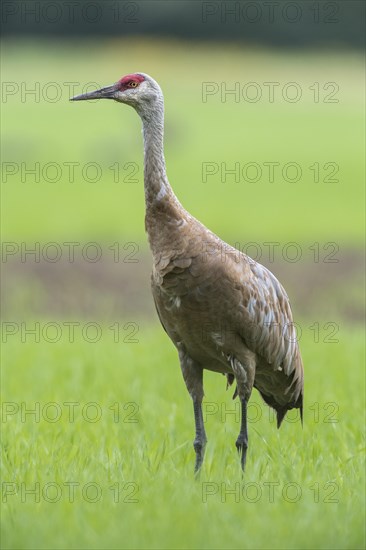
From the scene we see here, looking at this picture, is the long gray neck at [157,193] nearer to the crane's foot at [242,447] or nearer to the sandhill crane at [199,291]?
the sandhill crane at [199,291]

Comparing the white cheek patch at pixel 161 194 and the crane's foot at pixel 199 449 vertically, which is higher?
the white cheek patch at pixel 161 194

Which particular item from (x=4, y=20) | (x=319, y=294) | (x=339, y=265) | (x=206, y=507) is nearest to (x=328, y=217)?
(x=339, y=265)

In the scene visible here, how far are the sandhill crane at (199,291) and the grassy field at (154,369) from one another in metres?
0.56

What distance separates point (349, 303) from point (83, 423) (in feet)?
23.6

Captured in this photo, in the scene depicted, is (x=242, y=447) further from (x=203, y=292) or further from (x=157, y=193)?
(x=157, y=193)

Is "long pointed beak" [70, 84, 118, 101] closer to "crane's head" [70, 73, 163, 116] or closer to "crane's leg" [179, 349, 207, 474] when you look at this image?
"crane's head" [70, 73, 163, 116]

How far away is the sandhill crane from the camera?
241 inches

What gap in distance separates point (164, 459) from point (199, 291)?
43.7 inches

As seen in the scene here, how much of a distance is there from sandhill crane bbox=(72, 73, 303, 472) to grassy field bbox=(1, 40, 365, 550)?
1.83 feet

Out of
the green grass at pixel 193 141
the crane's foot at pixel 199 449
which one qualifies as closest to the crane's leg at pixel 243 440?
the crane's foot at pixel 199 449

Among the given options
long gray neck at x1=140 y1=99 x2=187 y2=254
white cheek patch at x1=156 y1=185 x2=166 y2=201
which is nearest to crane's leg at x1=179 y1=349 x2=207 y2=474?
long gray neck at x1=140 y1=99 x2=187 y2=254

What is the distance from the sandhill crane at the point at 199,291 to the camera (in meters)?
6.12

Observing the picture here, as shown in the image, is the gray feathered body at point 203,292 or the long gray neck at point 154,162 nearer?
the gray feathered body at point 203,292

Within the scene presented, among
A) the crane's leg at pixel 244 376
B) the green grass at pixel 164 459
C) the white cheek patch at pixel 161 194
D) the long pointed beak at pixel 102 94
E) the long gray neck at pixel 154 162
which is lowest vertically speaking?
the green grass at pixel 164 459
